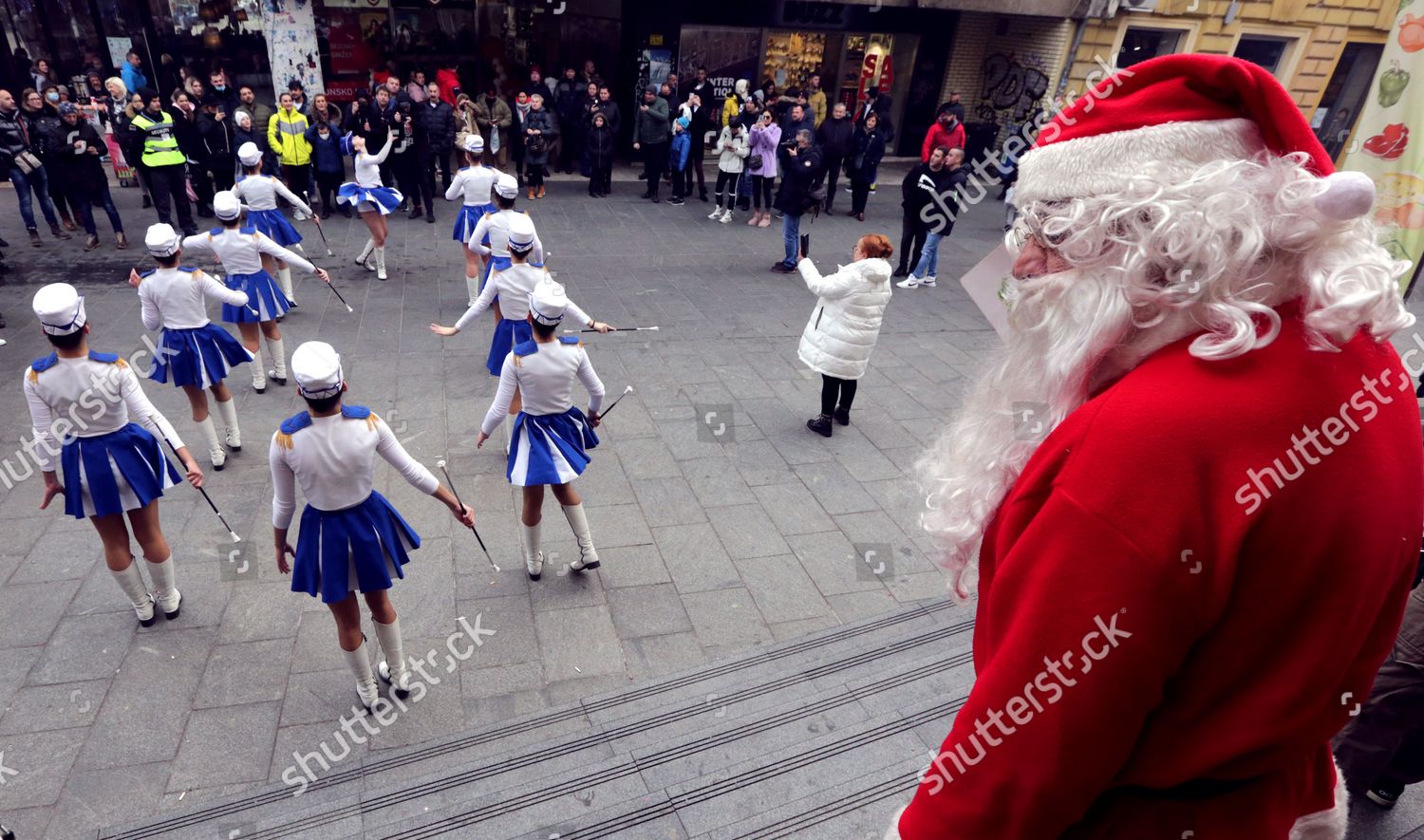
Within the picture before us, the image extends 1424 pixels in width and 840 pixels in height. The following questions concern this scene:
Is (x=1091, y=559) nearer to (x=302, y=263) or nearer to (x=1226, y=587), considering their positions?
(x=1226, y=587)

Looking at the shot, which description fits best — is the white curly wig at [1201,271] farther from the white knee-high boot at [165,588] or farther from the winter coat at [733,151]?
the winter coat at [733,151]

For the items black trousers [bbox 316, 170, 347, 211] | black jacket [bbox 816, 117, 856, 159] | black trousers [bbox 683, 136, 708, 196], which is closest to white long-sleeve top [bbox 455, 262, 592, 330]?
black trousers [bbox 316, 170, 347, 211]

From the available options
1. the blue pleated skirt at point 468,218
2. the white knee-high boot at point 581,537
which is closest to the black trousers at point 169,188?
the blue pleated skirt at point 468,218

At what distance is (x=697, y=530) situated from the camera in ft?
17.1

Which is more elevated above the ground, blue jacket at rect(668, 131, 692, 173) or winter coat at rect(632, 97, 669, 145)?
winter coat at rect(632, 97, 669, 145)

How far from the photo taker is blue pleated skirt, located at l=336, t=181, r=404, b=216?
9062 mm

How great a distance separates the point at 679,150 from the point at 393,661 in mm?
12136

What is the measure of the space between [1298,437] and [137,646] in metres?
5.01

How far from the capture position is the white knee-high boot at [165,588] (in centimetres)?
415

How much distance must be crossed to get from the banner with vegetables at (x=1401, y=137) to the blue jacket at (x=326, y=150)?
12.6 metres

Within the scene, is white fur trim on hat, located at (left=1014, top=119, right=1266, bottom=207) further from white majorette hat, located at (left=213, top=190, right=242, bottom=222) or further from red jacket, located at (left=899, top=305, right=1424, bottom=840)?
white majorette hat, located at (left=213, top=190, right=242, bottom=222)

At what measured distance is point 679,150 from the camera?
1423cm

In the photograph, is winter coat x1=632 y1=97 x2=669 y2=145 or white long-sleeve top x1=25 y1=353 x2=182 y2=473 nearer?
white long-sleeve top x1=25 y1=353 x2=182 y2=473

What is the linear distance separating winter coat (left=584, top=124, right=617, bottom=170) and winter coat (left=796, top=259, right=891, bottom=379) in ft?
29.0
